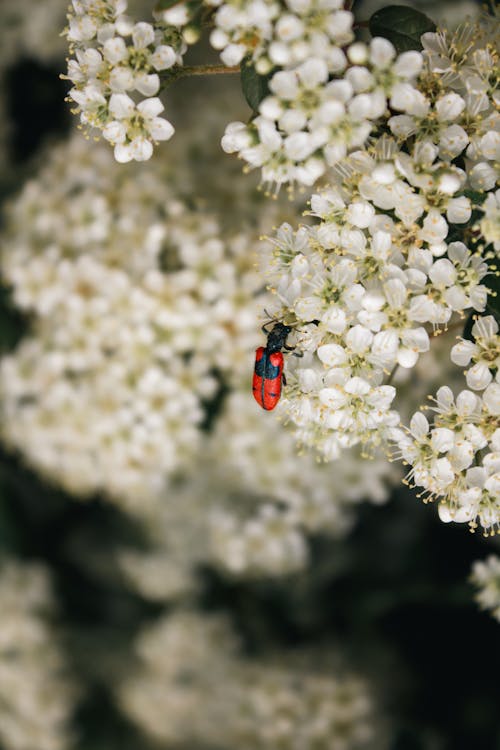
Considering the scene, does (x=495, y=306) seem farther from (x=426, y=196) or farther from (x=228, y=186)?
(x=228, y=186)

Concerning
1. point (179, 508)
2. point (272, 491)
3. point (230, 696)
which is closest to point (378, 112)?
point (272, 491)

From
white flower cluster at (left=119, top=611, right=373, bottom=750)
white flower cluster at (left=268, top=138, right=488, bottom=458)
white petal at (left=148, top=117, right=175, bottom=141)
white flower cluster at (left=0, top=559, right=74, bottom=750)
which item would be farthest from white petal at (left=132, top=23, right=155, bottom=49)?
white flower cluster at (left=0, top=559, right=74, bottom=750)

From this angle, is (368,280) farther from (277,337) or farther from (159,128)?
(159,128)

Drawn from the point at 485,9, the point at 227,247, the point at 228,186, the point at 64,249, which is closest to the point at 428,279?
the point at 485,9

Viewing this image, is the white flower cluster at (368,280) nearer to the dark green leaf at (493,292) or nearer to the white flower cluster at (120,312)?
the dark green leaf at (493,292)

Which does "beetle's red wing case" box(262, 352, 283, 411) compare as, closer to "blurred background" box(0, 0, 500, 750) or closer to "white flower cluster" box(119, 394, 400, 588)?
"blurred background" box(0, 0, 500, 750)

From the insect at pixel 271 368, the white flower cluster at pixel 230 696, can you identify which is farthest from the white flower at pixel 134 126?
the white flower cluster at pixel 230 696

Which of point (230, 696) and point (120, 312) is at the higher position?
point (120, 312)
